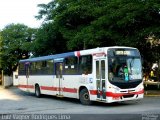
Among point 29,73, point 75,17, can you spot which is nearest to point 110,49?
point 29,73

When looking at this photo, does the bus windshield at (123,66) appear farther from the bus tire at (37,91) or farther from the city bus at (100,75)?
the bus tire at (37,91)

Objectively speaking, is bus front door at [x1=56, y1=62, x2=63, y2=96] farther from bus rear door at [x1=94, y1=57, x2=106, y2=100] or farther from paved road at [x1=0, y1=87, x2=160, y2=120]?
bus rear door at [x1=94, y1=57, x2=106, y2=100]

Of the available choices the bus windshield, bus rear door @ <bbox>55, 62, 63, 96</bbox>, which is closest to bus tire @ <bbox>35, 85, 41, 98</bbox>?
bus rear door @ <bbox>55, 62, 63, 96</bbox>

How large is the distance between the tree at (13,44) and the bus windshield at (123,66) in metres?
45.1

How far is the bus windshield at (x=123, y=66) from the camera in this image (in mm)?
Result: 18328

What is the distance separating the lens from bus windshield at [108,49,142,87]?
18328 mm

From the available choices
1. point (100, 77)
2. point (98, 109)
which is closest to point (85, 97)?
point (100, 77)

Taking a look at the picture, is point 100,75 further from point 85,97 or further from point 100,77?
point 85,97

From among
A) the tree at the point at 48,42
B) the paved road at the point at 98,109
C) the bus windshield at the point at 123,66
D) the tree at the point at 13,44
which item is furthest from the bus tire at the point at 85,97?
the tree at the point at 13,44

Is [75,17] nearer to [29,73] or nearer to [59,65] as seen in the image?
[29,73]

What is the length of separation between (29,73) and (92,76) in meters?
9.88

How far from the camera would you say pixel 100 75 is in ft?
61.4

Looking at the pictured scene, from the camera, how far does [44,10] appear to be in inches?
1644

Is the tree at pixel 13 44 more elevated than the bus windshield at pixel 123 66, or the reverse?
the tree at pixel 13 44
